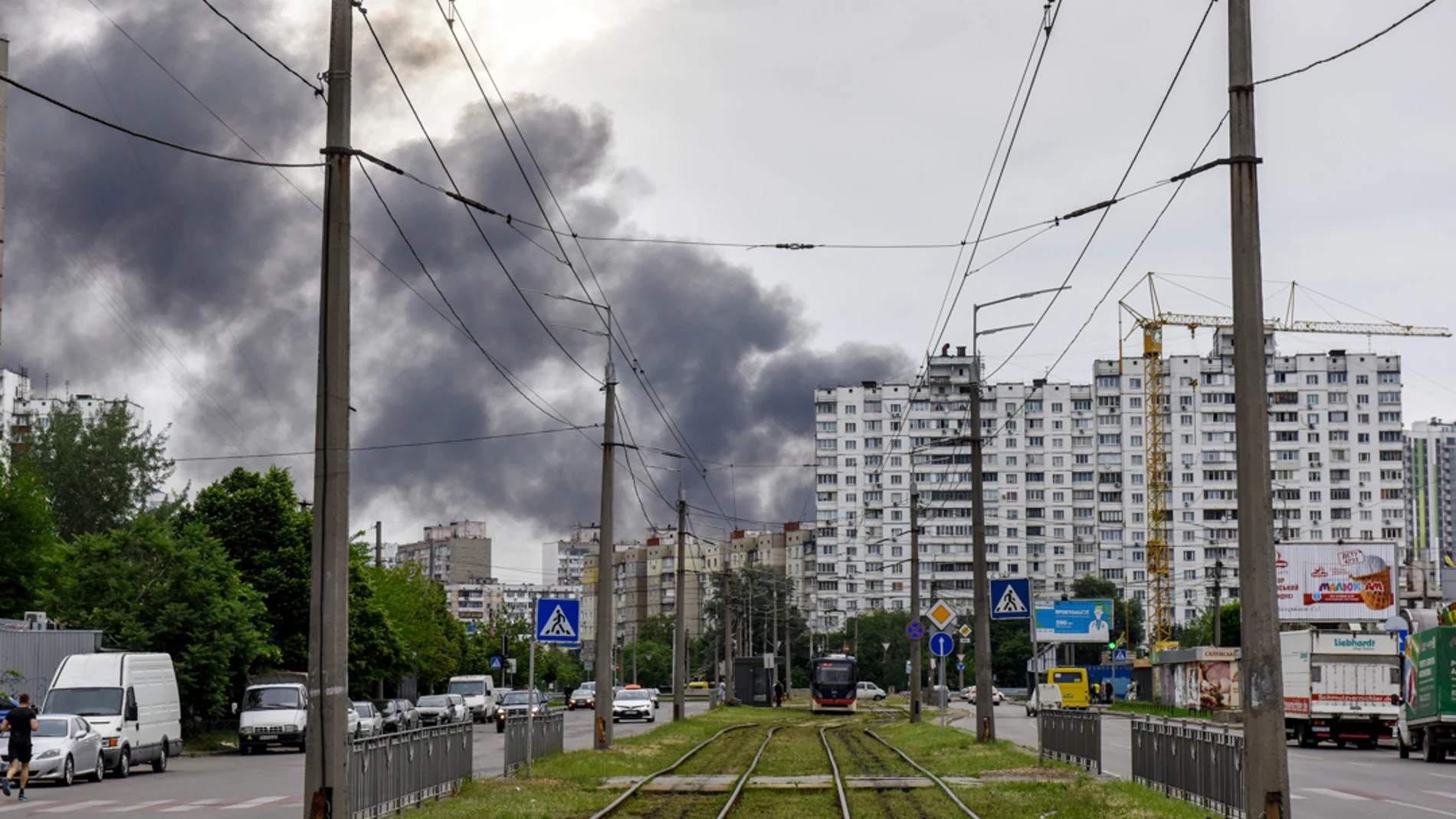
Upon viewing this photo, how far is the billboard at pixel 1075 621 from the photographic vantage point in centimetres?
10169

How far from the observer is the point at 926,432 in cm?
18362

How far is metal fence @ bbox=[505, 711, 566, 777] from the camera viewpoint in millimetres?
28984

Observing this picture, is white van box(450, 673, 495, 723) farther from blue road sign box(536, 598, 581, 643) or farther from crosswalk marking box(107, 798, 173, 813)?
crosswalk marking box(107, 798, 173, 813)

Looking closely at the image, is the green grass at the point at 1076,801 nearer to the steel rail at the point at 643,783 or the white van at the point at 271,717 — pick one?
the steel rail at the point at 643,783

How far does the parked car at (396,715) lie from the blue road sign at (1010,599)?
1001 inches

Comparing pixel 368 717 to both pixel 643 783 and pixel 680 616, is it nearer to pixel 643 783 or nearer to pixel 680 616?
pixel 680 616

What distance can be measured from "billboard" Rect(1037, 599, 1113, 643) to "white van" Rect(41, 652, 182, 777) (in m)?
71.7

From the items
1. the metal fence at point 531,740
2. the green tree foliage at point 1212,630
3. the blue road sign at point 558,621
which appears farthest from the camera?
the green tree foliage at point 1212,630

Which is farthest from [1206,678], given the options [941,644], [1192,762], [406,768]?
[406,768]

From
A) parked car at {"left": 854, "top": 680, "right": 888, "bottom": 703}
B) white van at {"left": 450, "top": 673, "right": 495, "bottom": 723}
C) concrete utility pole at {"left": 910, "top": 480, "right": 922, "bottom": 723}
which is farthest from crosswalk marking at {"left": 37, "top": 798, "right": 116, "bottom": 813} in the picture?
parked car at {"left": 854, "top": 680, "right": 888, "bottom": 703}

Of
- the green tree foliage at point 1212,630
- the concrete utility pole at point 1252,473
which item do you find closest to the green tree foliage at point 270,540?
the concrete utility pole at point 1252,473

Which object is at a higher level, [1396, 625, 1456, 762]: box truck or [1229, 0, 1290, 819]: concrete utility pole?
[1229, 0, 1290, 819]: concrete utility pole

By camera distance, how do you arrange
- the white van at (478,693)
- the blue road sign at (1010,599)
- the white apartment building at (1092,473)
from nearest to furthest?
the blue road sign at (1010,599)
the white van at (478,693)
the white apartment building at (1092,473)

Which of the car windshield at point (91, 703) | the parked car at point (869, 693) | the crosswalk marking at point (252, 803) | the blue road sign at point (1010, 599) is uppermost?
the blue road sign at point (1010, 599)
